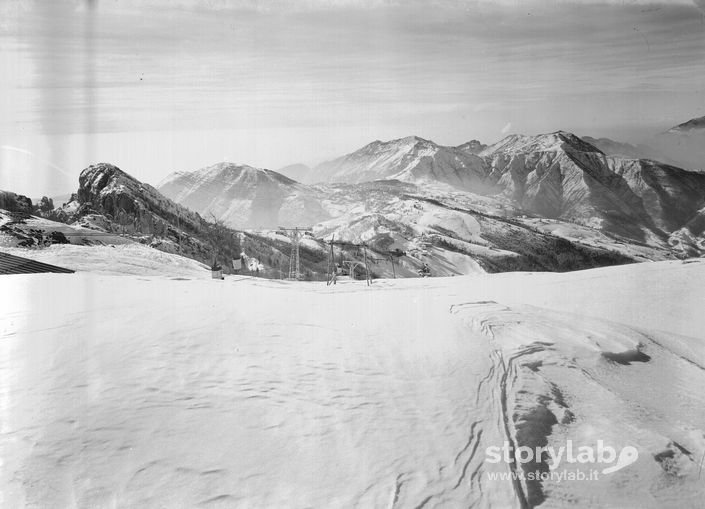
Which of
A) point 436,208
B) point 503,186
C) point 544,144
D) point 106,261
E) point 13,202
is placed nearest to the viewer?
point 106,261

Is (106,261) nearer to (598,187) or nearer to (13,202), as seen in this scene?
(13,202)

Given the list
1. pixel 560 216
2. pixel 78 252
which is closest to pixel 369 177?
pixel 560 216

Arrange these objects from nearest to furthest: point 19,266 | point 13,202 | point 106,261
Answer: point 19,266 → point 106,261 → point 13,202

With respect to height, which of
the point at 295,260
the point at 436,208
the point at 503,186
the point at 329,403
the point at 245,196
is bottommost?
the point at 295,260

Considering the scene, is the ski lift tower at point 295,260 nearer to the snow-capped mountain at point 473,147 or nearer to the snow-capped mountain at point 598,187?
the snow-capped mountain at point 598,187

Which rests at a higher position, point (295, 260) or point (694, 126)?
point (694, 126)

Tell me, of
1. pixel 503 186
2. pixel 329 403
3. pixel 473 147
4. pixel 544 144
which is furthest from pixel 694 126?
pixel 473 147

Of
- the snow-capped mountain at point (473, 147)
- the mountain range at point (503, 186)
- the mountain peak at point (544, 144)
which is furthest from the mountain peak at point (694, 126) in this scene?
the snow-capped mountain at point (473, 147)
